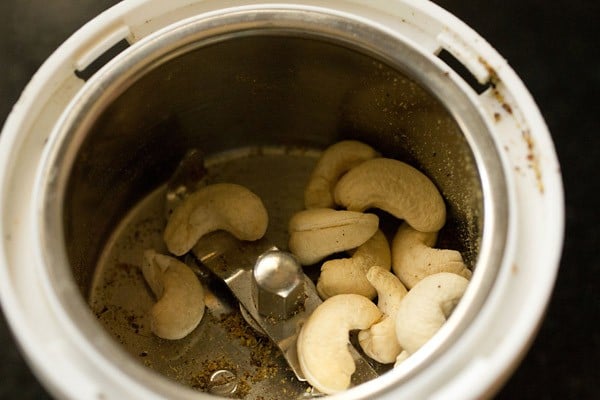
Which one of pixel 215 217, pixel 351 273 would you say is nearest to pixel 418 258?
pixel 351 273

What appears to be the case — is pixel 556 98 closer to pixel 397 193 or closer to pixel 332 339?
pixel 397 193

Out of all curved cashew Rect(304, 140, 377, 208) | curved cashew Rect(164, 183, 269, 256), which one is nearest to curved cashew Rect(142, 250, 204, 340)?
curved cashew Rect(164, 183, 269, 256)

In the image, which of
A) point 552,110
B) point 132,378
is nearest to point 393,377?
point 132,378

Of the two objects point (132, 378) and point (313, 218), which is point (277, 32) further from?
point (132, 378)

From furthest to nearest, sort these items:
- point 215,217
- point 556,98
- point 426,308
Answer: point 556,98 → point 215,217 → point 426,308

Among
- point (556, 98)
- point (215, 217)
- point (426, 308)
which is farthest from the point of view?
point (556, 98)

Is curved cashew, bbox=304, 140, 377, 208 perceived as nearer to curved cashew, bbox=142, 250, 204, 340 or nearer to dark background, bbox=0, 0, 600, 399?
curved cashew, bbox=142, 250, 204, 340
